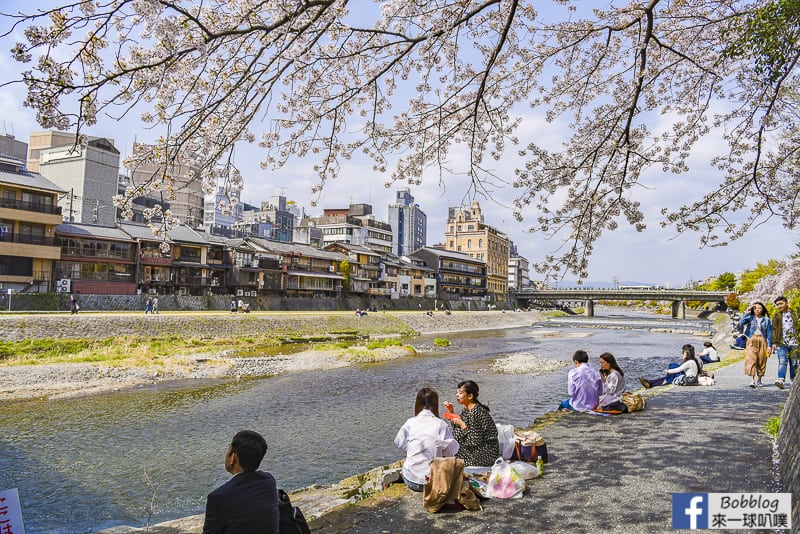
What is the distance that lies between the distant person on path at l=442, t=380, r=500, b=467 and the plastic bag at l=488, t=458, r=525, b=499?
0.70 m

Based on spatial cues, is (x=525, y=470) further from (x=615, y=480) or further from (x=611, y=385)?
(x=611, y=385)

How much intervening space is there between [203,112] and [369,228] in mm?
76193

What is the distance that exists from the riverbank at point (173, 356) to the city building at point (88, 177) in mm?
23719

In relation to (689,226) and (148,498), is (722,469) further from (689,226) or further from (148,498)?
(148,498)

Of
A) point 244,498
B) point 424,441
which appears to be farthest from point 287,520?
point 424,441

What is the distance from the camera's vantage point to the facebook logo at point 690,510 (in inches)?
180

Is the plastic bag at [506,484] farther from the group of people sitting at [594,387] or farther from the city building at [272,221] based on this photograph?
the city building at [272,221]

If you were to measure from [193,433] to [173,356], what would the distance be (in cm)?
1378

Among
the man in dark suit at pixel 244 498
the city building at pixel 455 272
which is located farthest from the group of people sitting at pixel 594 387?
the city building at pixel 455 272

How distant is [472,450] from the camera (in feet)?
20.5

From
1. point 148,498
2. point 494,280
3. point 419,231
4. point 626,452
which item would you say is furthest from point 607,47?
point 419,231

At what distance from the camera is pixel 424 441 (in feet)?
19.0

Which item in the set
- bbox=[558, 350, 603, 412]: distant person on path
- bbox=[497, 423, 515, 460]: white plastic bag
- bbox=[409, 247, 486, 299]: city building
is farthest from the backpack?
bbox=[409, 247, 486, 299]: city building

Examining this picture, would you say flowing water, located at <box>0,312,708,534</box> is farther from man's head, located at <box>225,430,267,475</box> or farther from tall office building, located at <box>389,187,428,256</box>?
tall office building, located at <box>389,187,428,256</box>
